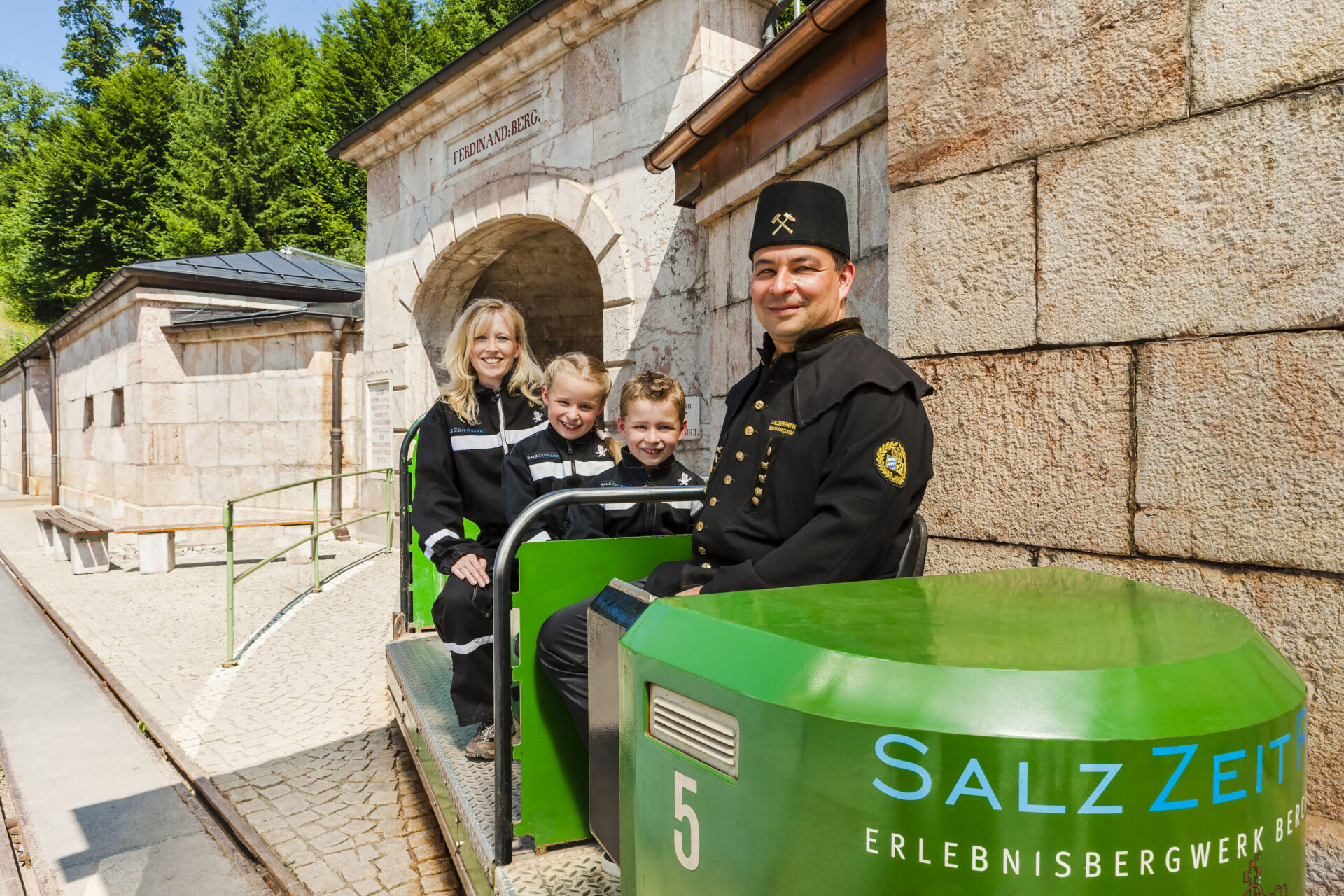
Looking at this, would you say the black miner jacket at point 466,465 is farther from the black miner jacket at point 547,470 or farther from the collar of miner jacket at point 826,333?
the collar of miner jacket at point 826,333

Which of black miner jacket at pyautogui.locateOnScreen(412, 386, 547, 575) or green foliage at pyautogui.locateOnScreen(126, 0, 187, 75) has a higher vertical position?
green foliage at pyautogui.locateOnScreen(126, 0, 187, 75)

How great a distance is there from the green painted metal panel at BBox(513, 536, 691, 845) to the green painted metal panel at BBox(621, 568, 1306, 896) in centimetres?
102

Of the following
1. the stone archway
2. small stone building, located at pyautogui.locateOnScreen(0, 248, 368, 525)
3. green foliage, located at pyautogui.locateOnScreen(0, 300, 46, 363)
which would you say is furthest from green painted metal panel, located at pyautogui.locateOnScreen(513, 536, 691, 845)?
green foliage, located at pyautogui.locateOnScreen(0, 300, 46, 363)

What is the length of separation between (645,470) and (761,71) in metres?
2.09

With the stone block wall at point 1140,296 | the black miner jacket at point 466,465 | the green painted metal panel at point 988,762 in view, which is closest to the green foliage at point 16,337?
the black miner jacket at point 466,465

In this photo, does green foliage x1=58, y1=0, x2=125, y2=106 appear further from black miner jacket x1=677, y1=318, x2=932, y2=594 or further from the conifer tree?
black miner jacket x1=677, y1=318, x2=932, y2=594

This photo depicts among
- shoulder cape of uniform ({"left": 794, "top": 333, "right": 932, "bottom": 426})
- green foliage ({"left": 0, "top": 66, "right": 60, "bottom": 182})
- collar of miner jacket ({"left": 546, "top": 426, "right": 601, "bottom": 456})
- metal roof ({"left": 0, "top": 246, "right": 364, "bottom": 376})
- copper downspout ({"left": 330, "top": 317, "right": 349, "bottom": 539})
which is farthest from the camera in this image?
green foliage ({"left": 0, "top": 66, "right": 60, "bottom": 182})

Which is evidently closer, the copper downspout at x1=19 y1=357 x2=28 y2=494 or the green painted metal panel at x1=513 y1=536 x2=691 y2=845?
the green painted metal panel at x1=513 y1=536 x2=691 y2=845

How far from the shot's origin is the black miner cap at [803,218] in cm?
180

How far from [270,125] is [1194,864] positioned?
30854 mm

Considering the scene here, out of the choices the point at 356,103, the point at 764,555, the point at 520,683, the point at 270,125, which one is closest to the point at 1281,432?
the point at 764,555

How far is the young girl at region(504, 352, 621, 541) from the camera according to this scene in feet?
9.83

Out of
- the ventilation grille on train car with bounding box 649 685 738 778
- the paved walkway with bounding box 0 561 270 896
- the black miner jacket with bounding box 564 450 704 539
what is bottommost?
the paved walkway with bounding box 0 561 270 896

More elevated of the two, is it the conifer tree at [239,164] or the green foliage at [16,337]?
the conifer tree at [239,164]
